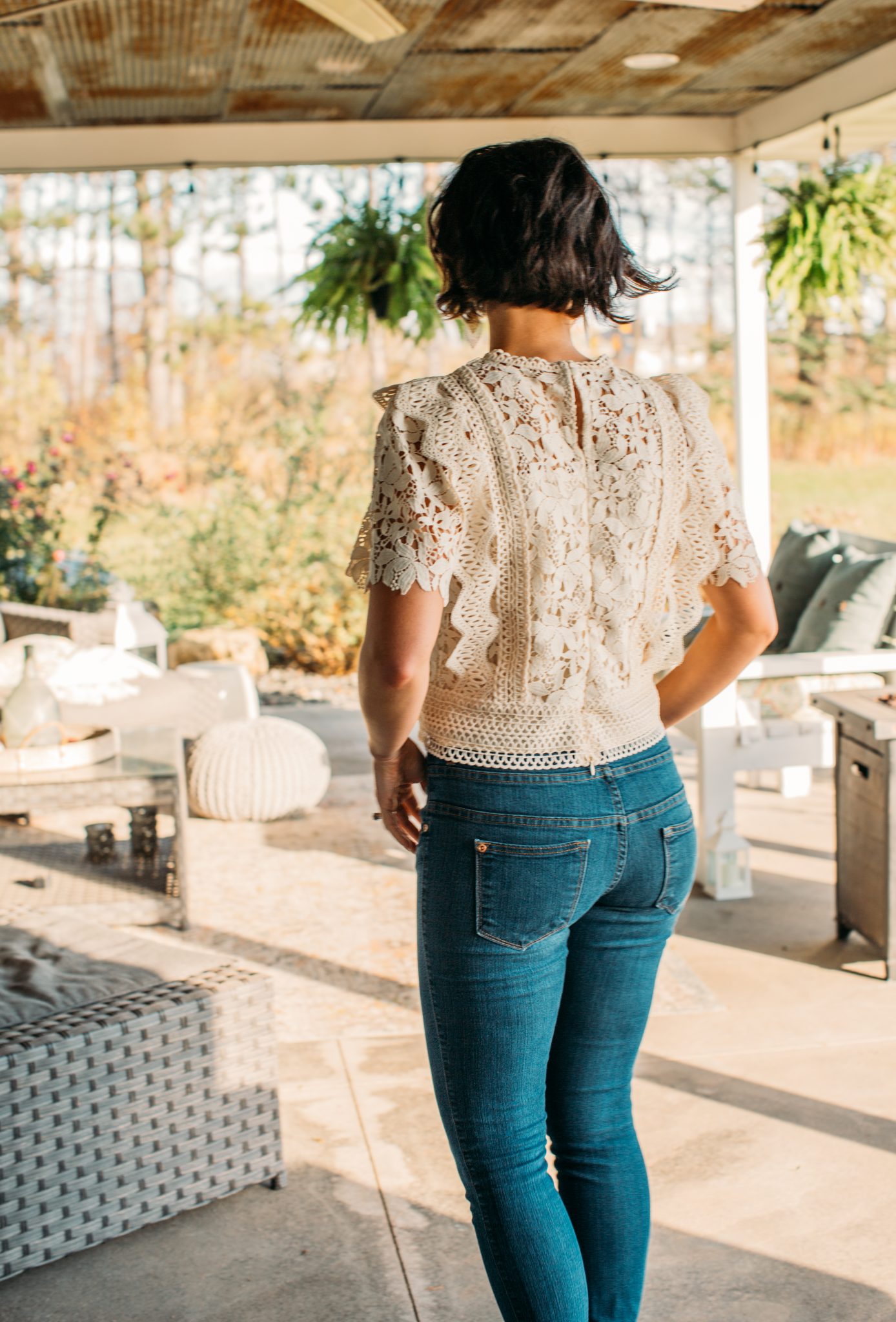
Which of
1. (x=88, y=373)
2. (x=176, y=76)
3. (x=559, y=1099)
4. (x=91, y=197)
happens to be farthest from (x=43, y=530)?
(x=559, y=1099)

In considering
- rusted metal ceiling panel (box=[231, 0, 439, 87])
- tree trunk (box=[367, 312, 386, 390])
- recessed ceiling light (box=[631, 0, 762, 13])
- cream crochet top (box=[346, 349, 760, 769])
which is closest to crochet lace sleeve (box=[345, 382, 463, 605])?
cream crochet top (box=[346, 349, 760, 769])

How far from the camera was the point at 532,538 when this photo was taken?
47.3 inches

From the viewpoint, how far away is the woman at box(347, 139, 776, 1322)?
3.93 feet

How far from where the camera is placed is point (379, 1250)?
1988 millimetres

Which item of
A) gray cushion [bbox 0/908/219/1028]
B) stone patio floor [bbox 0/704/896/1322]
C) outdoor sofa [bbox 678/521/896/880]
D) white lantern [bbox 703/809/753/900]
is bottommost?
stone patio floor [bbox 0/704/896/1322]

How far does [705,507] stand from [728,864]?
245cm

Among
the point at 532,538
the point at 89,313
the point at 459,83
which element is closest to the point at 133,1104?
the point at 532,538

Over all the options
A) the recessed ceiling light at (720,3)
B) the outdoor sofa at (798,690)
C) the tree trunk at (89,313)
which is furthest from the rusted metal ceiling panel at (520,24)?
the tree trunk at (89,313)

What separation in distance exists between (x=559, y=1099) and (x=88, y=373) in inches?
330

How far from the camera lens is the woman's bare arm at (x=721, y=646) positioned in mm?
1438

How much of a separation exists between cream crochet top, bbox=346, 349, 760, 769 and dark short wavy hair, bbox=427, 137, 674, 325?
0.07 metres

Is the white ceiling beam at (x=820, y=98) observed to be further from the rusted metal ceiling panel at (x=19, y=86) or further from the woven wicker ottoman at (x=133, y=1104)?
the woven wicker ottoman at (x=133, y=1104)

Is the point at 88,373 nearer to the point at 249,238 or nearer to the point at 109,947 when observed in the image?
the point at 249,238

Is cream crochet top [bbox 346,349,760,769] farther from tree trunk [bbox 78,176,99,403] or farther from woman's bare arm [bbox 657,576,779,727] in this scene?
tree trunk [bbox 78,176,99,403]
